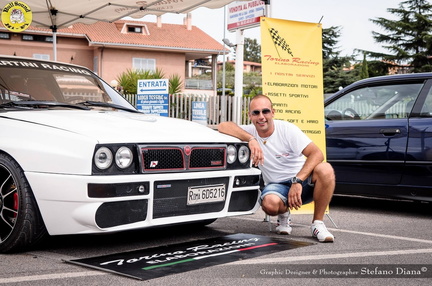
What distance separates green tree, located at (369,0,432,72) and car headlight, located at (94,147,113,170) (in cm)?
4841

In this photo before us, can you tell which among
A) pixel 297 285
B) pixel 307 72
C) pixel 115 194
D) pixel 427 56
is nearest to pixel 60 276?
pixel 115 194

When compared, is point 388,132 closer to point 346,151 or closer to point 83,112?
point 346,151

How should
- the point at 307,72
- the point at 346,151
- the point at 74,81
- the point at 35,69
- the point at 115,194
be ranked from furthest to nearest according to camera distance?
the point at 346,151
the point at 307,72
the point at 74,81
the point at 35,69
the point at 115,194

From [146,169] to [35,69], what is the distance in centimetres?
192

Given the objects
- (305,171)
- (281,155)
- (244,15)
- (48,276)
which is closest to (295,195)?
(305,171)

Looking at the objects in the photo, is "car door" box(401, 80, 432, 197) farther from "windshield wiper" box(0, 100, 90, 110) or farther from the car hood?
"windshield wiper" box(0, 100, 90, 110)

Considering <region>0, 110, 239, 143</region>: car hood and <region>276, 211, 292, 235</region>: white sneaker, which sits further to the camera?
<region>276, 211, 292, 235</region>: white sneaker

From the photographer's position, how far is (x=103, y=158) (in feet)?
13.1

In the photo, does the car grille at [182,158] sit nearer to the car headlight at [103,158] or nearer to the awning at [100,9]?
the car headlight at [103,158]

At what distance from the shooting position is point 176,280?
3.55m

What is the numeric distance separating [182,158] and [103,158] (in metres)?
0.61

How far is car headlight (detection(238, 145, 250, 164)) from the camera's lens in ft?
15.9

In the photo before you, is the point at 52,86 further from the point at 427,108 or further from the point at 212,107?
the point at 212,107

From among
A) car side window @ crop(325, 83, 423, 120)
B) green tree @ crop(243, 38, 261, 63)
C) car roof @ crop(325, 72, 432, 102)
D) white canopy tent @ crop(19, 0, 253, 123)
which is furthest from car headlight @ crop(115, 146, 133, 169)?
green tree @ crop(243, 38, 261, 63)
